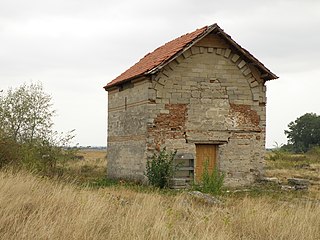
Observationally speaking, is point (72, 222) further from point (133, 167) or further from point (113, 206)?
point (133, 167)

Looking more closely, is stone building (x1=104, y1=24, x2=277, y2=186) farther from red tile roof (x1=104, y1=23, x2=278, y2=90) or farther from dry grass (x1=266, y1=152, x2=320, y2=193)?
dry grass (x1=266, y1=152, x2=320, y2=193)

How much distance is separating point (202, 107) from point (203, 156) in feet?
6.54

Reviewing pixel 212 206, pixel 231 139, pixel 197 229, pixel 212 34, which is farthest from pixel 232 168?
A: pixel 197 229

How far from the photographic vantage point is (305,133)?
67.5m

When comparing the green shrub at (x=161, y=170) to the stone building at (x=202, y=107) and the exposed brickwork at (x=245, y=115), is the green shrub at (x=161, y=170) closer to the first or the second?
the stone building at (x=202, y=107)

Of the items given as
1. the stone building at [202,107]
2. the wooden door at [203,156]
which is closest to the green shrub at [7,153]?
the stone building at [202,107]

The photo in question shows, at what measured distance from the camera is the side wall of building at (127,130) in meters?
18.6

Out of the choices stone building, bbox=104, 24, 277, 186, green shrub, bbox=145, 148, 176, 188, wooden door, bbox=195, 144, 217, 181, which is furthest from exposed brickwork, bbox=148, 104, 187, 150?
wooden door, bbox=195, 144, 217, 181

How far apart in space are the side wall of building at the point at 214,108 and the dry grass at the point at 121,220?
348 inches

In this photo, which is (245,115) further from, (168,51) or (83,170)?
(83,170)

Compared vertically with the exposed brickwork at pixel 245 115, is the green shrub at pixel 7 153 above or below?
below

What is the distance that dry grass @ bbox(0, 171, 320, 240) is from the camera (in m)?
6.57

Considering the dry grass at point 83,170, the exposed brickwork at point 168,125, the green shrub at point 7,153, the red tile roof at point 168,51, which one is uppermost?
the red tile roof at point 168,51

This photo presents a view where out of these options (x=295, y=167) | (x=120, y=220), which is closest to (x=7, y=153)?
(x=120, y=220)
